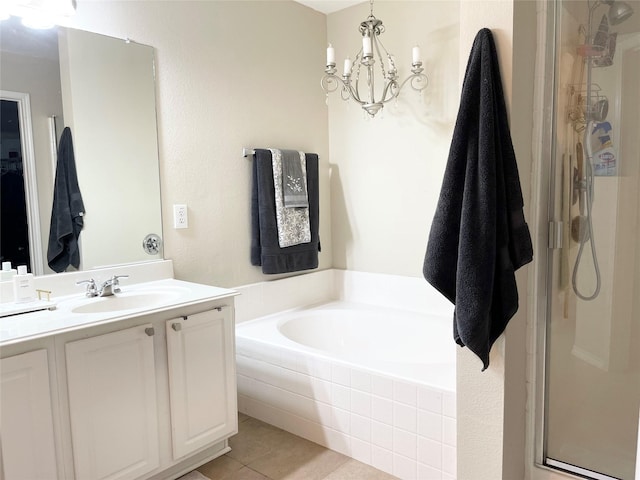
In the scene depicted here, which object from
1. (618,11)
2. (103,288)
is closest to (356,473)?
(103,288)

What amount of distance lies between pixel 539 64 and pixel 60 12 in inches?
74.9

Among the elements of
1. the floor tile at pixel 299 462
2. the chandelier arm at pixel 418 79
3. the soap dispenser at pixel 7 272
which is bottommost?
the floor tile at pixel 299 462

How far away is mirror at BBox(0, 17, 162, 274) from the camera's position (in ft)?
6.28

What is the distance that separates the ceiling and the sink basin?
84.2 inches

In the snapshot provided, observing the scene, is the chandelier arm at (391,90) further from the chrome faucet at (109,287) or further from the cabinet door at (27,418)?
the cabinet door at (27,418)

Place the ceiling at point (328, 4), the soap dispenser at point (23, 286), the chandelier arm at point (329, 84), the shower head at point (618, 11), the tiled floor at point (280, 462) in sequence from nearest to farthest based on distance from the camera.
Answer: the shower head at point (618, 11), the soap dispenser at point (23, 286), the tiled floor at point (280, 462), the ceiling at point (328, 4), the chandelier arm at point (329, 84)

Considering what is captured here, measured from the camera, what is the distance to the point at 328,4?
312 cm

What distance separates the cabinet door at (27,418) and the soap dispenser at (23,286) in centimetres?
46

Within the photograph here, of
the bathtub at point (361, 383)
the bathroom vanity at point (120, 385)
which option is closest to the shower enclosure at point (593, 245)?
the bathtub at point (361, 383)

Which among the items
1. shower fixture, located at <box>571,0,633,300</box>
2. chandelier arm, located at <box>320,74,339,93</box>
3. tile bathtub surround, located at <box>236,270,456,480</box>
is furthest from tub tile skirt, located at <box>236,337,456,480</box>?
chandelier arm, located at <box>320,74,339,93</box>

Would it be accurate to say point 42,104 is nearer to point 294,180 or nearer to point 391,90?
point 294,180

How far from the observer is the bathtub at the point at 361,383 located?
1.88 meters

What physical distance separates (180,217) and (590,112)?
1925 mm

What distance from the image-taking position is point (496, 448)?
1.57 metres
